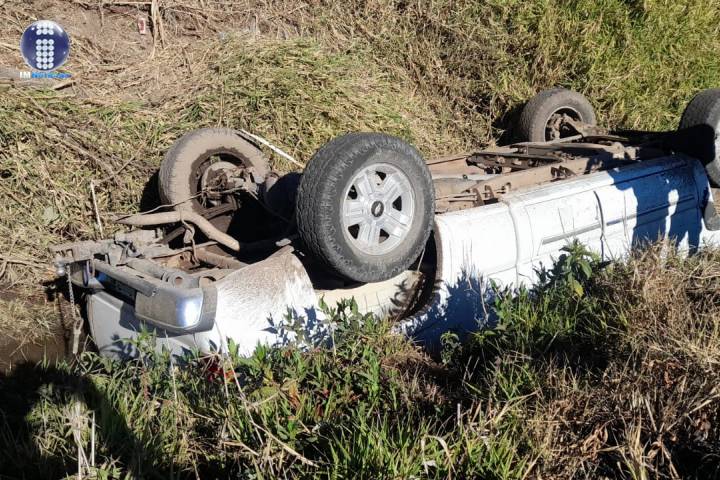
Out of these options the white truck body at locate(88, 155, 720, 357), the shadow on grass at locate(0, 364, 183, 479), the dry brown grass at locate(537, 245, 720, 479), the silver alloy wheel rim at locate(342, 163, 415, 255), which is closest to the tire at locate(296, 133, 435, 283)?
the silver alloy wheel rim at locate(342, 163, 415, 255)

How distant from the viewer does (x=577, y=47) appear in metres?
7.71

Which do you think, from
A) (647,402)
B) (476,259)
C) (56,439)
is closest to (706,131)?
(476,259)

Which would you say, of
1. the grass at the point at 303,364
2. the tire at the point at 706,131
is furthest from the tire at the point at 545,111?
the tire at the point at 706,131

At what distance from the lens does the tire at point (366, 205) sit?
3.28 metres

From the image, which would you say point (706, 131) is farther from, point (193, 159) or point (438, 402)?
point (193, 159)

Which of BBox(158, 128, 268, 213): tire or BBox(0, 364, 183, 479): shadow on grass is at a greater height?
BBox(158, 128, 268, 213): tire

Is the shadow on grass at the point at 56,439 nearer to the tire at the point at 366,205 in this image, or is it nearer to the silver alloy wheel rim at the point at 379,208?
the tire at the point at 366,205

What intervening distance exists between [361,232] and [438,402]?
1.07 meters

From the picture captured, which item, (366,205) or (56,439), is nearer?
(56,439)

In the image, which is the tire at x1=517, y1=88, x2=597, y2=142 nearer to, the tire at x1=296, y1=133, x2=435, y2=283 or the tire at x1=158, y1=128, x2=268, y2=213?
the tire at x1=158, y1=128, x2=268, y2=213

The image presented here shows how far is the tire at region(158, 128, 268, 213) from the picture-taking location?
15.3 feet

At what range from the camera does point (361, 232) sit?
3498 mm

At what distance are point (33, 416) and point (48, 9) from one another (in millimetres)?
5190

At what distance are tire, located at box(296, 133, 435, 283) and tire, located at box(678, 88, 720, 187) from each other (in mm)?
2596
